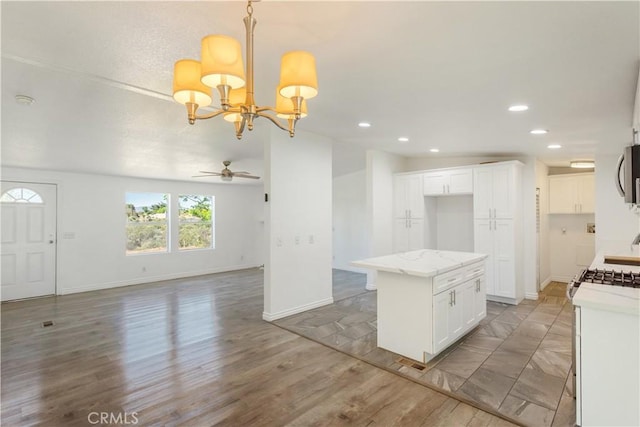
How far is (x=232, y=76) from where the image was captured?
144 centimetres

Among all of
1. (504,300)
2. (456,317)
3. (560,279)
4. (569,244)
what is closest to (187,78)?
(456,317)

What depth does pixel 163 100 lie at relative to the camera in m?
2.90

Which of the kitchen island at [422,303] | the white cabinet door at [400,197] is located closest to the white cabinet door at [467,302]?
the kitchen island at [422,303]

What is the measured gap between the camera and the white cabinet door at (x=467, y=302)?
10.8ft

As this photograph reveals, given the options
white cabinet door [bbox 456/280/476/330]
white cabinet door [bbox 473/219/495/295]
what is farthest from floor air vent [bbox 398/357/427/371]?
white cabinet door [bbox 473/219/495/295]

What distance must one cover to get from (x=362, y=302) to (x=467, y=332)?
172 cm

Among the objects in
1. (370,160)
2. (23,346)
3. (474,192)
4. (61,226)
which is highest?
(370,160)

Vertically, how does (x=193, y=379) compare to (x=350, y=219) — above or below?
below

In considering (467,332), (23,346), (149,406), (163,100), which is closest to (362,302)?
(467,332)

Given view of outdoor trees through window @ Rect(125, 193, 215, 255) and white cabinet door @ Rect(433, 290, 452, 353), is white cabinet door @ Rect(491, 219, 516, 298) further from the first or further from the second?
view of outdoor trees through window @ Rect(125, 193, 215, 255)

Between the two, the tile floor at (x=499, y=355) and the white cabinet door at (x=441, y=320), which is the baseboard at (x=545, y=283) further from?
the white cabinet door at (x=441, y=320)

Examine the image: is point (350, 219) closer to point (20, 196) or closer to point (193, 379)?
point (193, 379)

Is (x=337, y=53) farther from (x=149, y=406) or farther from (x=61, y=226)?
(x=61, y=226)

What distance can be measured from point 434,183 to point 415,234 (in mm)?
956
